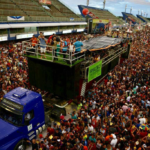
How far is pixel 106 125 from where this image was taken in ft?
28.7

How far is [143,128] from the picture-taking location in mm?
8250

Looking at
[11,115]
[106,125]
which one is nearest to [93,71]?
[106,125]

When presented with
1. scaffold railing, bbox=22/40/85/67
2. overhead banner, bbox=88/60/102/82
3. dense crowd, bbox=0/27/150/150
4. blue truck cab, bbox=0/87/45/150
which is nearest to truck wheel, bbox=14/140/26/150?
blue truck cab, bbox=0/87/45/150

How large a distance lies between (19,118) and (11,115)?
0.54 m

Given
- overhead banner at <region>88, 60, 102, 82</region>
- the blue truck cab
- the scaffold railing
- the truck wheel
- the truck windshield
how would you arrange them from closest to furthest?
the blue truck cab < the truck wheel < the truck windshield < the scaffold railing < overhead banner at <region>88, 60, 102, 82</region>

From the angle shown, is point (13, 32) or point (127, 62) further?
point (13, 32)

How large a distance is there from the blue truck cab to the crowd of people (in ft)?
2.09

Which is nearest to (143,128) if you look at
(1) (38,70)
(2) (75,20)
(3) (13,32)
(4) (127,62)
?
(1) (38,70)

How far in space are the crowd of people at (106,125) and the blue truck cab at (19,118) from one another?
64 centimetres

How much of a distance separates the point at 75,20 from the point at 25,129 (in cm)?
4175

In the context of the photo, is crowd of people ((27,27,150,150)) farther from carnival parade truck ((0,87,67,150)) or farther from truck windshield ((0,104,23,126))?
truck windshield ((0,104,23,126))

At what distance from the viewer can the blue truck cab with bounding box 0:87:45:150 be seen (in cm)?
668

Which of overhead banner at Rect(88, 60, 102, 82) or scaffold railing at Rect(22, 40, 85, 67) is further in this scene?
overhead banner at Rect(88, 60, 102, 82)

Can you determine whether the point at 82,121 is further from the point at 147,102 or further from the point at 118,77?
the point at 118,77
